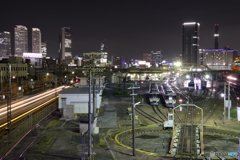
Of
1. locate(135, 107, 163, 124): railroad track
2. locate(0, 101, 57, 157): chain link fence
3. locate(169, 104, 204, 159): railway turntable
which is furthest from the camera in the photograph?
locate(135, 107, 163, 124): railroad track

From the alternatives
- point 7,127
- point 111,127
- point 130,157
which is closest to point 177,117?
point 111,127

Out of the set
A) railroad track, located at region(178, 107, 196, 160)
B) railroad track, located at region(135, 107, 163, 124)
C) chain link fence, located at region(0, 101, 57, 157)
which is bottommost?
railroad track, located at region(178, 107, 196, 160)

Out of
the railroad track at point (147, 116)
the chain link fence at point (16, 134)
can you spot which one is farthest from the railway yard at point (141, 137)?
the chain link fence at point (16, 134)

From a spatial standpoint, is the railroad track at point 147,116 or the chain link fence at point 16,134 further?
the railroad track at point 147,116

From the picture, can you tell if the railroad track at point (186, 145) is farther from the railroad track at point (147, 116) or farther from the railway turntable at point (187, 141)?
the railroad track at point (147, 116)

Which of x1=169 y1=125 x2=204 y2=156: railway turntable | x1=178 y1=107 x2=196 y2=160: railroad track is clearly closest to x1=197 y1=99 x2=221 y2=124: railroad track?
x1=169 y1=125 x2=204 y2=156: railway turntable

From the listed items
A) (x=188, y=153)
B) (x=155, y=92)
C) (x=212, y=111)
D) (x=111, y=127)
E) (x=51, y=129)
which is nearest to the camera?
(x=188, y=153)

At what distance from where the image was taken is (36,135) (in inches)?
952

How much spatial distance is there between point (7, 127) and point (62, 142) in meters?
6.88

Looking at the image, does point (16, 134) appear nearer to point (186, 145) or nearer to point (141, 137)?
point (141, 137)

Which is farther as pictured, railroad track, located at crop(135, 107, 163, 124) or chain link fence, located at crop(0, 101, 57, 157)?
railroad track, located at crop(135, 107, 163, 124)

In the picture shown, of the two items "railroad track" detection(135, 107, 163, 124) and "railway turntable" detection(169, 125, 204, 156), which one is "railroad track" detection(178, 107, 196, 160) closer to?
"railway turntable" detection(169, 125, 204, 156)

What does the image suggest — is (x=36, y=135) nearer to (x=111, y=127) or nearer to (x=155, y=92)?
(x=111, y=127)

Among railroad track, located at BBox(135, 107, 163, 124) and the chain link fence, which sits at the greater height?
the chain link fence
